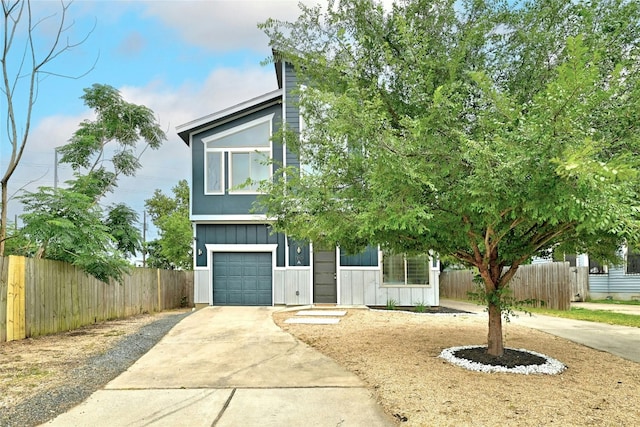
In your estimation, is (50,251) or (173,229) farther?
(173,229)

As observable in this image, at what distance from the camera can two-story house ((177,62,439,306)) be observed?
49.3 feet

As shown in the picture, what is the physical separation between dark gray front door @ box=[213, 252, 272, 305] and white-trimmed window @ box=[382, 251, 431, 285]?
3620mm

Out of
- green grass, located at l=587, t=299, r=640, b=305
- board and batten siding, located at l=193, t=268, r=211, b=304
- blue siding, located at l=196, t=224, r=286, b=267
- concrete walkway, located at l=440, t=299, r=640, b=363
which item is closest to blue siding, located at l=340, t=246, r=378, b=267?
blue siding, located at l=196, t=224, r=286, b=267

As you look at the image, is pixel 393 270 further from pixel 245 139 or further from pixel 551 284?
pixel 245 139

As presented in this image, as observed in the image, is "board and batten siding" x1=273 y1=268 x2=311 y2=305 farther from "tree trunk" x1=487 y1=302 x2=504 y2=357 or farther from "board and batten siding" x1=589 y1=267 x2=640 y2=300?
"board and batten siding" x1=589 y1=267 x2=640 y2=300

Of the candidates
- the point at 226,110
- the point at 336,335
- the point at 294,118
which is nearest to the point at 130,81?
the point at 226,110

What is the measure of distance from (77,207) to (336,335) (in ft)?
19.5

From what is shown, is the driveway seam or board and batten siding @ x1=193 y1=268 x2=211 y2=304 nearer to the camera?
the driveway seam

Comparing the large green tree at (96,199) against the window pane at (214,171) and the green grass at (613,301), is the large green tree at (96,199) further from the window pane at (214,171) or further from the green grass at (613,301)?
the green grass at (613,301)

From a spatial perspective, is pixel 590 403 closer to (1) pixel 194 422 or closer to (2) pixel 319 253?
(1) pixel 194 422

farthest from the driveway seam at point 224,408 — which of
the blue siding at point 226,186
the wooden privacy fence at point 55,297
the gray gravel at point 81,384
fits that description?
the blue siding at point 226,186

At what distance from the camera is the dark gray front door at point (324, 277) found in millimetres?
15305

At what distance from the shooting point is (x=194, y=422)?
15.0 feet

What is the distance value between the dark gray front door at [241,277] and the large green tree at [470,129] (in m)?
7.79
